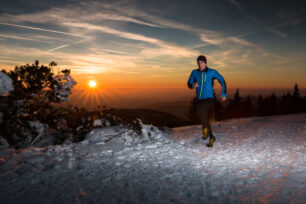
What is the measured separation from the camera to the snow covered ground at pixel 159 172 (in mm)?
3115

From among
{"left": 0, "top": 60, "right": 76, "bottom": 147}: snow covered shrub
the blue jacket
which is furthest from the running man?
{"left": 0, "top": 60, "right": 76, "bottom": 147}: snow covered shrub

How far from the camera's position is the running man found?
19.8 ft

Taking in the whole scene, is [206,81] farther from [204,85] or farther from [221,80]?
[221,80]

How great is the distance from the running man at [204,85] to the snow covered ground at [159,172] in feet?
2.71

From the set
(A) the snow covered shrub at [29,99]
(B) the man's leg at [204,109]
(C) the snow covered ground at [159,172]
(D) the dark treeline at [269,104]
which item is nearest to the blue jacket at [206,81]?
(B) the man's leg at [204,109]

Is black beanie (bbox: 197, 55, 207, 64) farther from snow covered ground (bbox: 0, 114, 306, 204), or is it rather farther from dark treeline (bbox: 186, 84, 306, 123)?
dark treeline (bbox: 186, 84, 306, 123)

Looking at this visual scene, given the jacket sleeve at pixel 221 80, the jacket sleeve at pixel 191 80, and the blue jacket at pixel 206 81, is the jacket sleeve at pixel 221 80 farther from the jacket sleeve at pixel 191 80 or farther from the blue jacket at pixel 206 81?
the jacket sleeve at pixel 191 80

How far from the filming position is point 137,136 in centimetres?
688

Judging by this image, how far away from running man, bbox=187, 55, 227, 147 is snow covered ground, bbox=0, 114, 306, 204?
83cm

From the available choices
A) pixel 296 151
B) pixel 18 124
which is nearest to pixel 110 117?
pixel 18 124

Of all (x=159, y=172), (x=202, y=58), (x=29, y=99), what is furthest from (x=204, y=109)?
(x=29, y=99)

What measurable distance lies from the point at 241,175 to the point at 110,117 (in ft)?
17.9

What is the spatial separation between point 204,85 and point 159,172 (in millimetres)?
2957

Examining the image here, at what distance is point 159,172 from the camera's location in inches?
160
